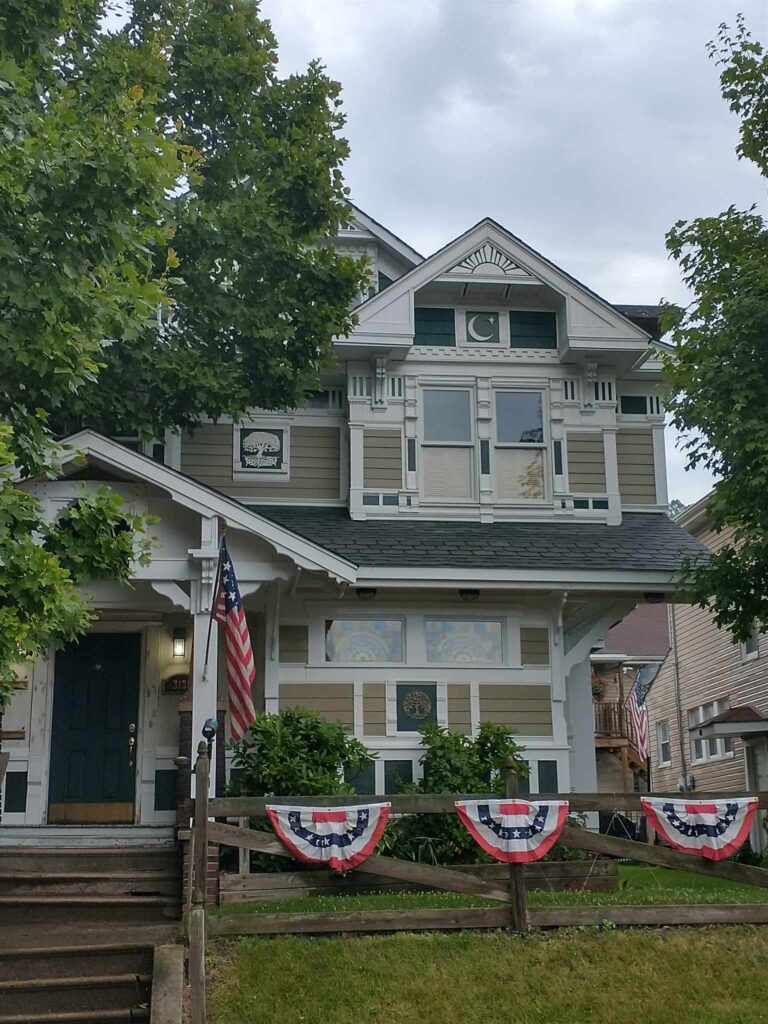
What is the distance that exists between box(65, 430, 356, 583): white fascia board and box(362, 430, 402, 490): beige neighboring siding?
316cm

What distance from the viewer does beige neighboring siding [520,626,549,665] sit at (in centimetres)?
1437

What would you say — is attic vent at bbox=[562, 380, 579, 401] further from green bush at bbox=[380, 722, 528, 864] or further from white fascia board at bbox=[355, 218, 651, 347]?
green bush at bbox=[380, 722, 528, 864]

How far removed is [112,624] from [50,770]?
5.91 feet

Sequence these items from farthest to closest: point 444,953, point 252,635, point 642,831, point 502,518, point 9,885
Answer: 1. point 642,831
2. point 502,518
3. point 252,635
4. point 9,885
5. point 444,953

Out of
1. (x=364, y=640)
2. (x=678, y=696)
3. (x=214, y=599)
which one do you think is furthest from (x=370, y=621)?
(x=678, y=696)

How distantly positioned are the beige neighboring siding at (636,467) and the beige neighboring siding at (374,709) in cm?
458

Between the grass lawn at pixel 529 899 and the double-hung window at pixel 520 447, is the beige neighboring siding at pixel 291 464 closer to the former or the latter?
the double-hung window at pixel 520 447

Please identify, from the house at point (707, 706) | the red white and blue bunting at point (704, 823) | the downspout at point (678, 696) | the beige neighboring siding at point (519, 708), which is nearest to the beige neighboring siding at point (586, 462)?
the beige neighboring siding at point (519, 708)

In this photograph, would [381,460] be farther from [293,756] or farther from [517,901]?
[517,901]

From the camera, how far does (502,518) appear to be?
15688mm

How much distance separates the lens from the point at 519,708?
14.2 m

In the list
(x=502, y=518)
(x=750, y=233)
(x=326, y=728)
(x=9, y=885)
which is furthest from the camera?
(x=502, y=518)

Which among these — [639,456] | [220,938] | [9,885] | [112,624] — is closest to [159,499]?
[112,624]

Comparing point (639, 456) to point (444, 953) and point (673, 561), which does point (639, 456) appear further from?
point (444, 953)
